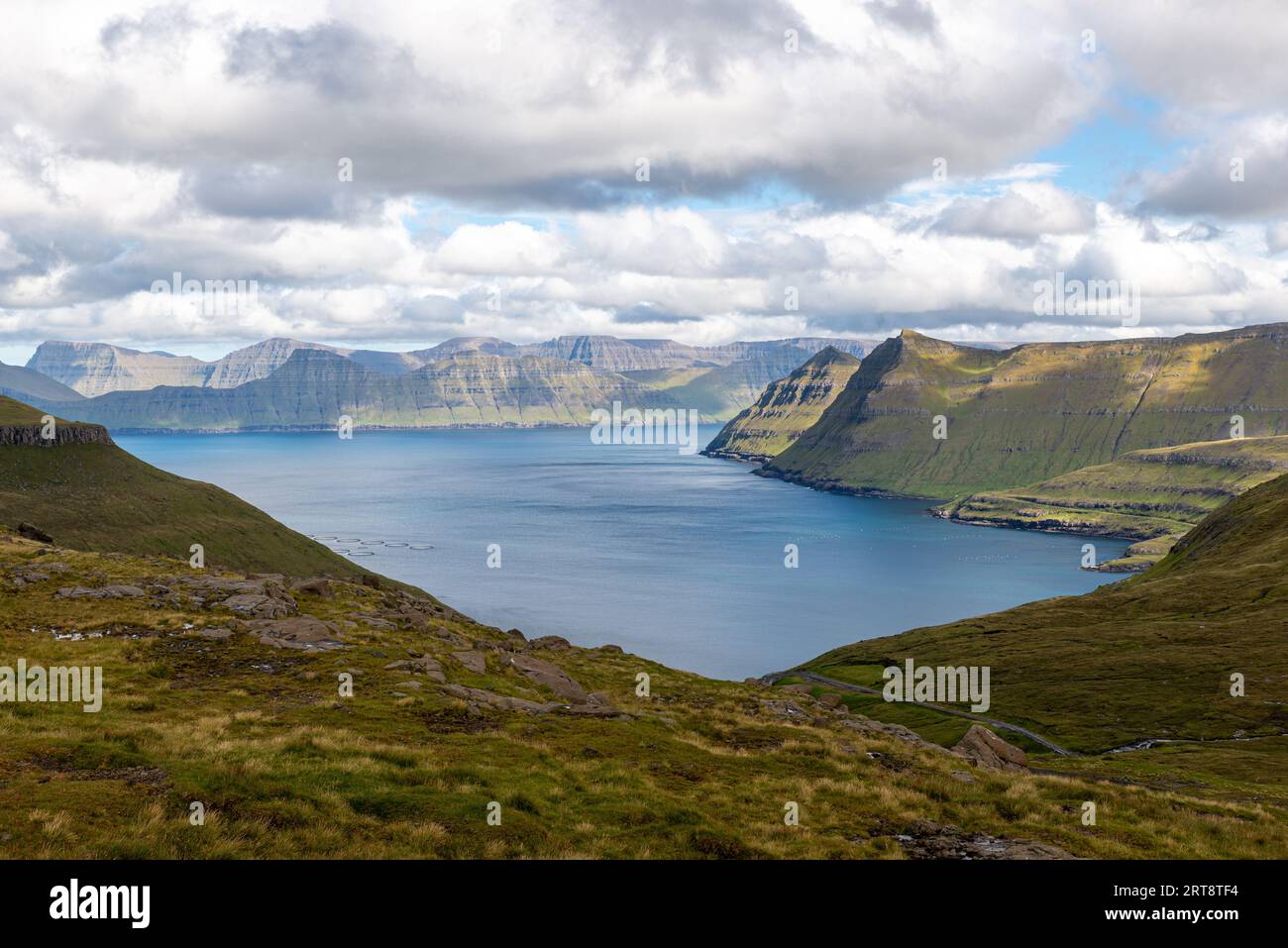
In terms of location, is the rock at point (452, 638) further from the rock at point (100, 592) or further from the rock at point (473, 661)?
the rock at point (100, 592)

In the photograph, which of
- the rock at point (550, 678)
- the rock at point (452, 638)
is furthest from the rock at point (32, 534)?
the rock at point (550, 678)

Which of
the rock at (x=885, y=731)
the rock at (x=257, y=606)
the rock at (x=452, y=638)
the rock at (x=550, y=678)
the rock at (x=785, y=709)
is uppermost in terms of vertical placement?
the rock at (x=257, y=606)

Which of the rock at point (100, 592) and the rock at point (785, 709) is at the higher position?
the rock at point (100, 592)

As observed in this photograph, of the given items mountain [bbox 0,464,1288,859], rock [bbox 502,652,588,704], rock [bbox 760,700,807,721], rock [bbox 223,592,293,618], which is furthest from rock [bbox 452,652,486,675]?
rock [bbox 760,700,807,721]

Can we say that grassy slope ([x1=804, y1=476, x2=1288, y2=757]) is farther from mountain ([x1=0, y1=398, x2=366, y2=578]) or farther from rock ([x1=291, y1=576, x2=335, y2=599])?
mountain ([x1=0, y1=398, x2=366, y2=578])

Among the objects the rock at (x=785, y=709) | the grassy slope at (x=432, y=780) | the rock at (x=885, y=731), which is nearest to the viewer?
the grassy slope at (x=432, y=780)

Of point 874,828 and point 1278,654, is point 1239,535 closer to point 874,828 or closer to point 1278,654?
point 1278,654

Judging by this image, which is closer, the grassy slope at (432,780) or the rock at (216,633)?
the grassy slope at (432,780)

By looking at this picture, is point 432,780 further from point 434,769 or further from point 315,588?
point 315,588
